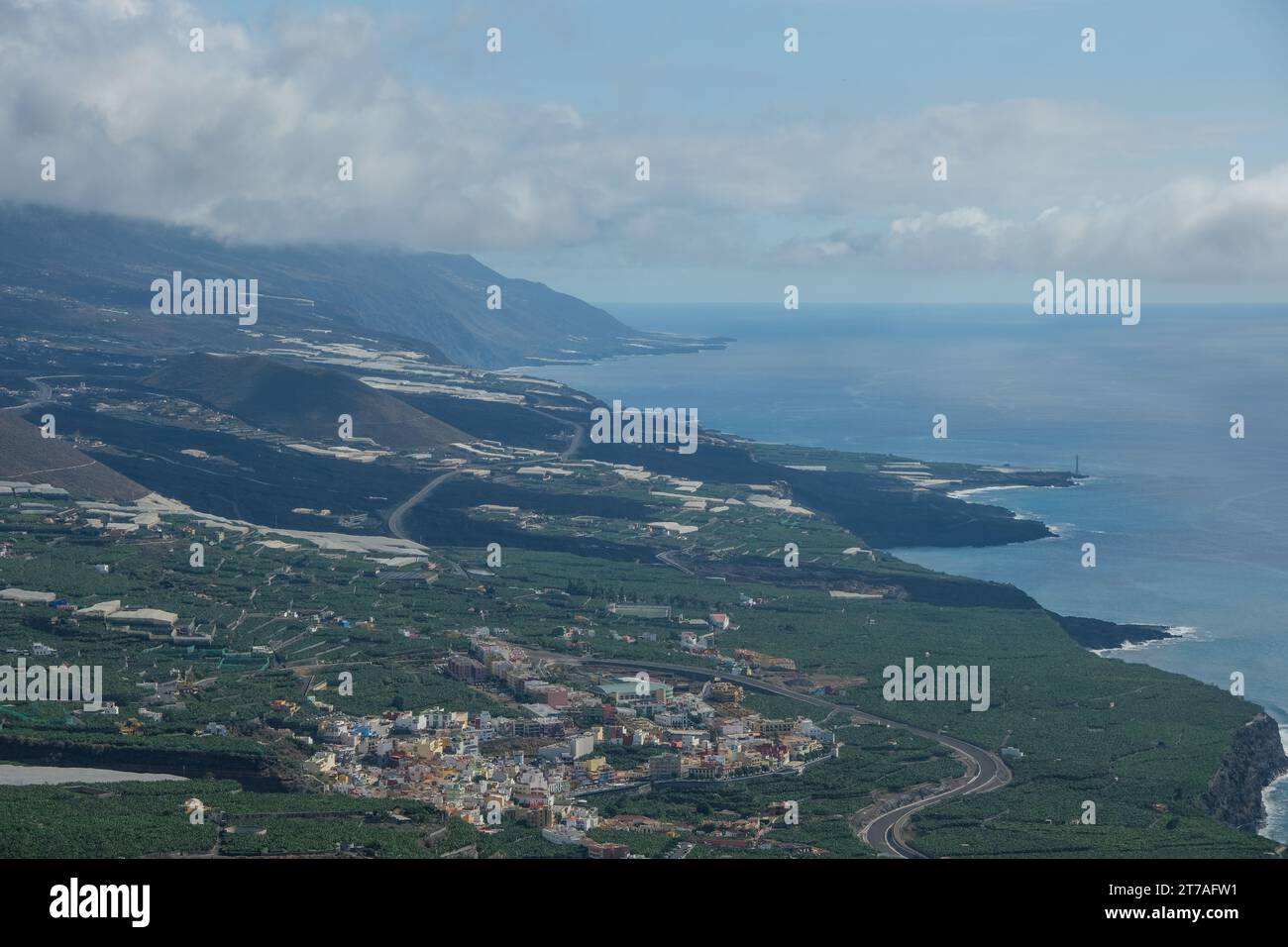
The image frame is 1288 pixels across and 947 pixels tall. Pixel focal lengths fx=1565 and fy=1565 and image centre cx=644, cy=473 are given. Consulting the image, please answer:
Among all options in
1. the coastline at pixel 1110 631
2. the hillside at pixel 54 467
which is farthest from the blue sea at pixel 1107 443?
the hillside at pixel 54 467

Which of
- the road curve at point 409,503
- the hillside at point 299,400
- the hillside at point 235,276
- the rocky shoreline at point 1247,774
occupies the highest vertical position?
the hillside at point 235,276

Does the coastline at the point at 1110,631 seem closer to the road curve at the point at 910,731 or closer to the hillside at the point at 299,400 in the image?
the road curve at the point at 910,731

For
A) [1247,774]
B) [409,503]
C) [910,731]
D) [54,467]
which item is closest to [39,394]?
[54,467]

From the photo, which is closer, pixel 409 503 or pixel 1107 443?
pixel 409 503

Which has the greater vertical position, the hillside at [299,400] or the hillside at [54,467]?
the hillside at [299,400]

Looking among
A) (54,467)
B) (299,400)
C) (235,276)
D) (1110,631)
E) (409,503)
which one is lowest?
(1110,631)

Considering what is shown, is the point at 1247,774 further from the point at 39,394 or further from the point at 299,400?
the point at 39,394

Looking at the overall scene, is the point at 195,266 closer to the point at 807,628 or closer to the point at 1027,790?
the point at 807,628
